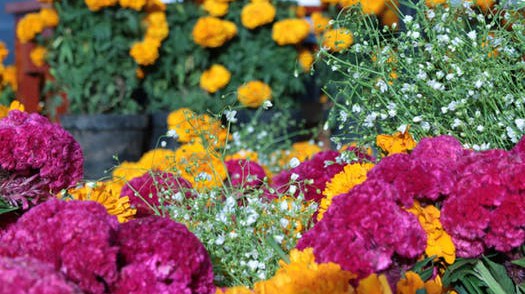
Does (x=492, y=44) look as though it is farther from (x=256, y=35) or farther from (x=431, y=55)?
(x=256, y=35)

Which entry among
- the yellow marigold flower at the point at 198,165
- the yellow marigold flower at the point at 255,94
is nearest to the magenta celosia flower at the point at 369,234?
the yellow marigold flower at the point at 198,165

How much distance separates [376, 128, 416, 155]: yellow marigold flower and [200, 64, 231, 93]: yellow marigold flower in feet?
12.2

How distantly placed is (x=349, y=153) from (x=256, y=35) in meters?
3.74

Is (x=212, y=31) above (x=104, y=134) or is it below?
above

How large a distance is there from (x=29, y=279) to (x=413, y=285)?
59 cm

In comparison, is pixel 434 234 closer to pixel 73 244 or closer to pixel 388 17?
pixel 73 244

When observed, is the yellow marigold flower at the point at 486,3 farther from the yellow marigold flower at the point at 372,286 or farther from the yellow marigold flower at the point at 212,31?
the yellow marigold flower at the point at 212,31

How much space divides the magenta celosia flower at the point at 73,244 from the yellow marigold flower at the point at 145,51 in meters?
4.23

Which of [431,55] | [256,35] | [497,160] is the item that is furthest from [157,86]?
[497,160]

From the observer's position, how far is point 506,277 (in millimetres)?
1427

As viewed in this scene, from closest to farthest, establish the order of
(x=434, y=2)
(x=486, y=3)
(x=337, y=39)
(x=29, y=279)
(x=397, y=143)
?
(x=29, y=279) → (x=397, y=143) → (x=486, y=3) → (x=434, y=2) → (x=337, y=39)

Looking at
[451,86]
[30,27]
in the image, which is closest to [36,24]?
[30,27]

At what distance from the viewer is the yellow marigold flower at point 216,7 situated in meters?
5.57

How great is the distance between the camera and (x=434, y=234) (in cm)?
147
